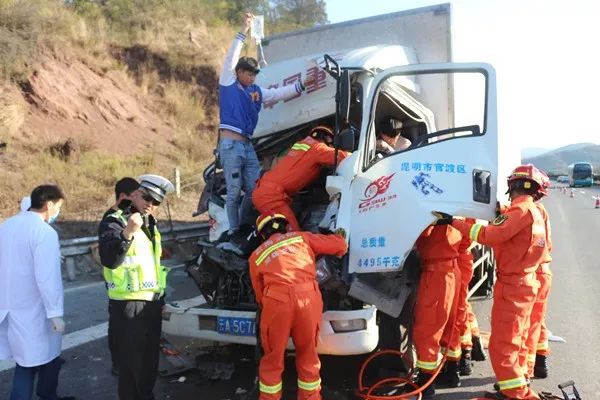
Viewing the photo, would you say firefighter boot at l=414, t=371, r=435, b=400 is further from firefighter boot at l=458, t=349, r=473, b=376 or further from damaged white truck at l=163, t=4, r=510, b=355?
firefighter boot at l=458, t=349, r=473, b=376

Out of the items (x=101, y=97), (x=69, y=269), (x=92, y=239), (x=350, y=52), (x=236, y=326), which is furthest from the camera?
(x=101, y=97)

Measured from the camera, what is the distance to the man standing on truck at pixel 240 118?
518cm

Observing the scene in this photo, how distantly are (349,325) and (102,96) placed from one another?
51.3 ft

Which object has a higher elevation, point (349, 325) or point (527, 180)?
point (527, 180)

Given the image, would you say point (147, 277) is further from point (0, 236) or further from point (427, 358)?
point (427, 358)

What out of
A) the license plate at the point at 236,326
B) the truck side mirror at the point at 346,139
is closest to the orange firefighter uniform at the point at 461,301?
the truck side mirror at the point at 346,139

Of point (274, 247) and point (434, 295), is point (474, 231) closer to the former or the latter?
point (434, 295)

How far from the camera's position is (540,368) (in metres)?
4.57

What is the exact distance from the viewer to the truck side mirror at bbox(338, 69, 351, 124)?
13.3ft

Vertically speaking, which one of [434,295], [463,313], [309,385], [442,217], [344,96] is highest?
[344,96]

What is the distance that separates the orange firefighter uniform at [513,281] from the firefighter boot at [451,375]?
521mm

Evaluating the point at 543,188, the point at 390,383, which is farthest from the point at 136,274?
the point at 543,188

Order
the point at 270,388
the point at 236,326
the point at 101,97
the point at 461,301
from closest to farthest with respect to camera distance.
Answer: the point at 270,388, the point at 236,326, the point at 461,301, the point at 101,97

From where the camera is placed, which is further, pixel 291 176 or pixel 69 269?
pixel 69 269
